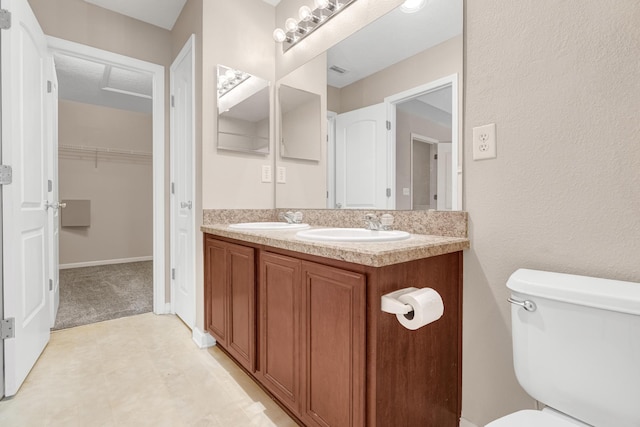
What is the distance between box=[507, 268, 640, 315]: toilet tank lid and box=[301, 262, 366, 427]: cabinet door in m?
0.46

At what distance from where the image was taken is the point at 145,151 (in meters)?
4.87

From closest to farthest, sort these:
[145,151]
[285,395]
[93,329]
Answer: [285,395]
[93,329]
[145,151]

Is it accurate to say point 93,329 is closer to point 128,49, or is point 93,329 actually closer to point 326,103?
point 128,49

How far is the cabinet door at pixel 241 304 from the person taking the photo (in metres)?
1.48

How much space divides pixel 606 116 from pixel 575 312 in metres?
0.55

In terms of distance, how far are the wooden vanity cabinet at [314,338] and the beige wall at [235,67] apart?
0.87 metres

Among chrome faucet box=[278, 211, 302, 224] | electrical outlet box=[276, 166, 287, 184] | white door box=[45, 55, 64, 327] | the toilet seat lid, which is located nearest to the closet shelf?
white door box=[45, 55, 64, 327]

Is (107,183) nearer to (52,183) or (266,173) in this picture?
(52,183)

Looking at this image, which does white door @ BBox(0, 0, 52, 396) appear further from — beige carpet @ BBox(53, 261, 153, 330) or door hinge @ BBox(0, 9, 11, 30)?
beige carpet @ BBox(53, 261, 153, 330)

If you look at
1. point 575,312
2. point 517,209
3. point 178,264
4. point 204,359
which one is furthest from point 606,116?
point 178,264

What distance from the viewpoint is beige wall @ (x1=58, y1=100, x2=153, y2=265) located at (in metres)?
4.30

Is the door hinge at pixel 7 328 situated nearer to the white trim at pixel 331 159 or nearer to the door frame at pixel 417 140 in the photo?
the white trim at pixel 331 159

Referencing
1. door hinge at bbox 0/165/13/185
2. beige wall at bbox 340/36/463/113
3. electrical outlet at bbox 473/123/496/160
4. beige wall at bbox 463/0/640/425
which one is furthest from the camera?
door hinge at bbox 0/165/13/185

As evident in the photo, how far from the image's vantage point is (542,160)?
0.99m
